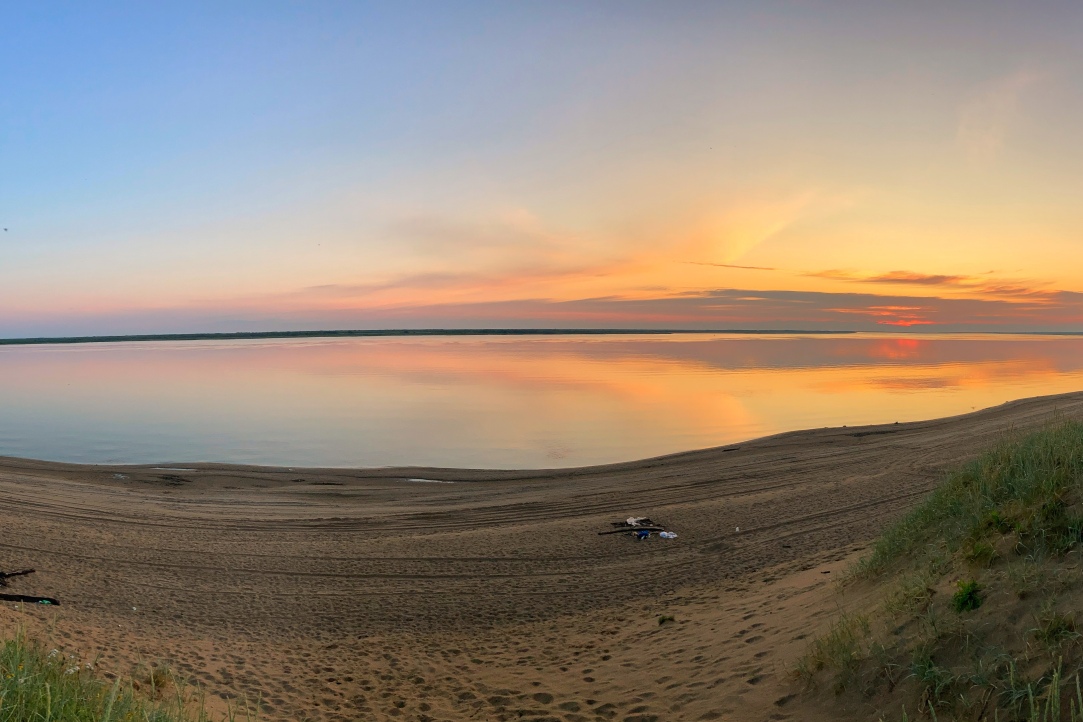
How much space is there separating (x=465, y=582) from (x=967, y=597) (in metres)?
8.01

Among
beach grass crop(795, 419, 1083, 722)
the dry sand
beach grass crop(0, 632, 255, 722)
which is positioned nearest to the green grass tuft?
beach grass crop(795, 419, 1083, 722)

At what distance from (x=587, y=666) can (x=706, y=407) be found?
31.4 m

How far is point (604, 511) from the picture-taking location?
52.1 ft

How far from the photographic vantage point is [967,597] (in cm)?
552

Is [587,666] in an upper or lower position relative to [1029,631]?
lower

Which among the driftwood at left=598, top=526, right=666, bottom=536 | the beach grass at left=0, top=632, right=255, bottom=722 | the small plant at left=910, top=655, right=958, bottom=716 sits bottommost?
the driftwood at left=598, top=526, right=666, bottom=536

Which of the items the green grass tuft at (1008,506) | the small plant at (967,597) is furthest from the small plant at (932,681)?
the green grass tuft at (1008,506)

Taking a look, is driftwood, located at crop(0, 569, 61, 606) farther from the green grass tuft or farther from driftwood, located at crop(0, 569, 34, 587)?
the green grass tuft

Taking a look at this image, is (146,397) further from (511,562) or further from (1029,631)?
(1029,631)

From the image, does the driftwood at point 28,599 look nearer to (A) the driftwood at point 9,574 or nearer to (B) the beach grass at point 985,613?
(A) the driftwood at point 9,574

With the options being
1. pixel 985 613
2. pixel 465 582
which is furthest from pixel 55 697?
pixel 465 582

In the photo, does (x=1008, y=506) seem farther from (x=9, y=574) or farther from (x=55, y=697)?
(x=9, y=574)

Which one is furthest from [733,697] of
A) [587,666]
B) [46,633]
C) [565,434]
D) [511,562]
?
[565,434]

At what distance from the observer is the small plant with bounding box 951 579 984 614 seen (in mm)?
5461
